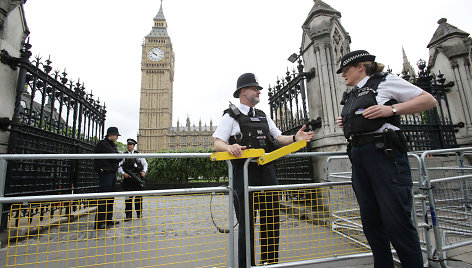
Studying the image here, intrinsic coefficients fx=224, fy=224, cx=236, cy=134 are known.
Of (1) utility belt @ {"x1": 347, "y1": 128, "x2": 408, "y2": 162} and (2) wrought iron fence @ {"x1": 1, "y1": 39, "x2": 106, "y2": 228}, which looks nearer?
(1) utility belt @ {"x1": 347, "y1": 128, "x2": 408, "y2": 162}

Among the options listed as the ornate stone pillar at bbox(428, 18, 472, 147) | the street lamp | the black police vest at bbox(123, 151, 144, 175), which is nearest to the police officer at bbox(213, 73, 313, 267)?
the street lamp

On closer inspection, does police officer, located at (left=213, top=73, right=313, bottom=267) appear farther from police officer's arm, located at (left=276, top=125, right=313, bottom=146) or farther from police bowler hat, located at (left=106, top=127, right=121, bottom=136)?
police bowler hat, located at (left=106, top=127, right=121, bottom=136)

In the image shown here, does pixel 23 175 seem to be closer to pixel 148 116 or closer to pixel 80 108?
pixel 80 108

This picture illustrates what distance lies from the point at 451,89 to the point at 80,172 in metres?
11.6

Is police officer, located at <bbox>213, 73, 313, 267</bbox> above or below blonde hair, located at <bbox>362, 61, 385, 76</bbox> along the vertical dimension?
below

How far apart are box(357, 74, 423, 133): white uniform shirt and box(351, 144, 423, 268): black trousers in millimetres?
252

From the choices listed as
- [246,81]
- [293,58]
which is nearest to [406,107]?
[246,81]

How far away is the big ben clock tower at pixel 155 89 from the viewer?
234 ft

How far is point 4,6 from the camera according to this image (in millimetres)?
4055

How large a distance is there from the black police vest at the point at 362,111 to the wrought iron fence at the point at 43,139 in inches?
199

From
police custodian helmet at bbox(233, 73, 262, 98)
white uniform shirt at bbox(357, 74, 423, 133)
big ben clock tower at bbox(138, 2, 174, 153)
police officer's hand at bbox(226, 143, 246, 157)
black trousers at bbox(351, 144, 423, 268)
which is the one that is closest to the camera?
black trousers at bbox(351, 144, 423, 268)

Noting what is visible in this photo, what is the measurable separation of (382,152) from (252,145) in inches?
44.4

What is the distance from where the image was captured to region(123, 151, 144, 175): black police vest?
5824mm

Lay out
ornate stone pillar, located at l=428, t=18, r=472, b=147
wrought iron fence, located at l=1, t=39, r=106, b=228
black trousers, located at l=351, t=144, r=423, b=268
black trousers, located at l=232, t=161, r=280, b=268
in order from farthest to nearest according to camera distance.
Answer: ornate stone pillar, located at l=428, t=18, r=472, b=147, wrought iron fence, located at l=1, t=39, r=106, b=228, black trousers, located at l=232, t=161, r=280, b=268, black trousers, located at l=351, t=144, r=423, b=268
